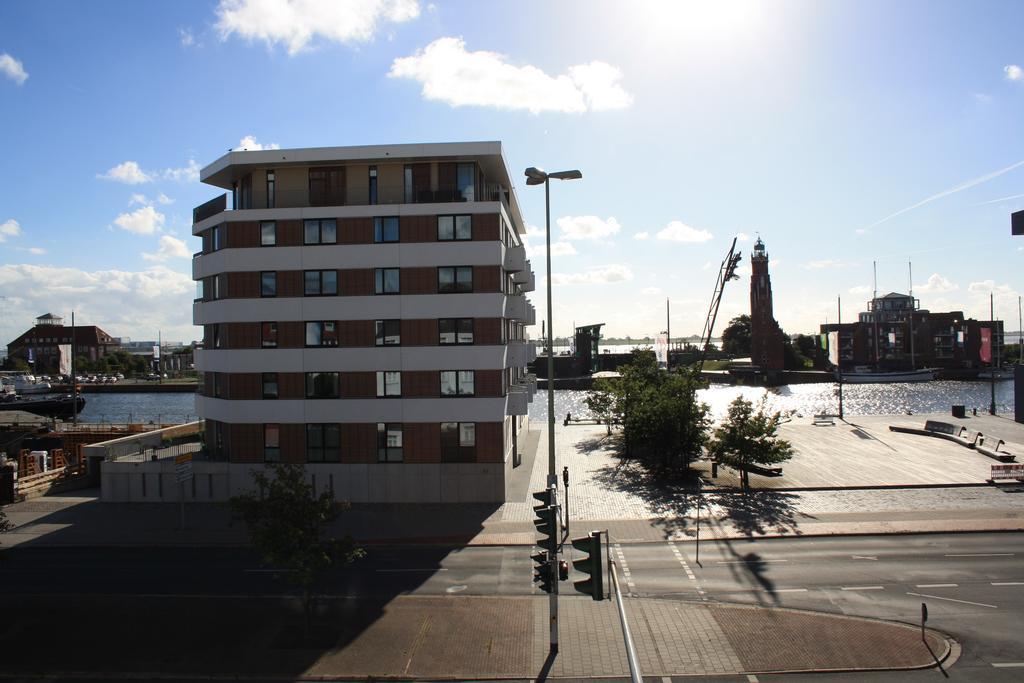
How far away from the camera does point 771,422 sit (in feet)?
104

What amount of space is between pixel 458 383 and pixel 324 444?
7430mm

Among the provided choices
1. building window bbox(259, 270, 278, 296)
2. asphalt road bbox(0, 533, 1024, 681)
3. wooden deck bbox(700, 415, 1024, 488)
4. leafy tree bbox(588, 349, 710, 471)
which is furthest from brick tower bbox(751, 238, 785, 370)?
building window bbox(259, 270, 278, 296)

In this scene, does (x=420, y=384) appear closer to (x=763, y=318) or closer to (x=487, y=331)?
(x=487, y=331)

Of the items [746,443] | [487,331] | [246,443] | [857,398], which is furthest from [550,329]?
[857,398]

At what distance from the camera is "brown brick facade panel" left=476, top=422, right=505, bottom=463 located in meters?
30.0

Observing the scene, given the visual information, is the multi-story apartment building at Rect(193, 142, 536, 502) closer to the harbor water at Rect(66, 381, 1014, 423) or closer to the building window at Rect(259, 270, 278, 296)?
the building window at Rect(259, 270, 278, 296)

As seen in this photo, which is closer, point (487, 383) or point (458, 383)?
point (487, 383)

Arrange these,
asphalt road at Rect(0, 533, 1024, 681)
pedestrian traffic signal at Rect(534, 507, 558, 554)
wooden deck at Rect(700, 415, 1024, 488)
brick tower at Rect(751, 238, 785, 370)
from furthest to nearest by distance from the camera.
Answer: brick tower at Rect(751, 238, 785, 370) → wooden deck at Rect(700, 415, 1024, 488) → asphalt road at Rect(0, 533, 1024, 681) → pedestrian traffic signal at Rect(534, 507, 558, 554)

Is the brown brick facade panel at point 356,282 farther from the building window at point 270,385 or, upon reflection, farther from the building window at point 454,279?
the building window at point 270,385

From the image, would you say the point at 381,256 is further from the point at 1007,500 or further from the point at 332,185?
the point at 1007,500

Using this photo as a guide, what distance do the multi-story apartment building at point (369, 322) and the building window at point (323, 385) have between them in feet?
0.16

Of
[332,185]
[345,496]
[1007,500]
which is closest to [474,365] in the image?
[345,496]

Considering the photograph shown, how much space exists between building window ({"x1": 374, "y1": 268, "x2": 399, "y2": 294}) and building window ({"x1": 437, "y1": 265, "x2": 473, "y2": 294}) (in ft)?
7.19

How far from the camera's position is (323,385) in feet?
101
